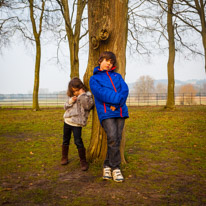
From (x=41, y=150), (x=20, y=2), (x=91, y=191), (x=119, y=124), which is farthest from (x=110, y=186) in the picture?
(x=20, y=2)

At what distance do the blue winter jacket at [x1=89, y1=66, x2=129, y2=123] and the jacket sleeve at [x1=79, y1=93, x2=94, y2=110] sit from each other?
483mm

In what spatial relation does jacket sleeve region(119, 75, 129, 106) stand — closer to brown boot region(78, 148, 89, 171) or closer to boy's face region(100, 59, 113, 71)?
boy's face region(100, 59, 113, 71)

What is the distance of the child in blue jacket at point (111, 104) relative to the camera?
3.51 metres

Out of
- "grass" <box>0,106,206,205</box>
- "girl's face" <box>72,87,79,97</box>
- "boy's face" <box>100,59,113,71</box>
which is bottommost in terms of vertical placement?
"grass" <box>0,106,206,205</box>

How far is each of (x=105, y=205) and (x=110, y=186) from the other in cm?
59

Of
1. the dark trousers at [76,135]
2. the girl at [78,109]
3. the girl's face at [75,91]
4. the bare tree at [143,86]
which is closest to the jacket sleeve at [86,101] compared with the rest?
the girl at [78,109]

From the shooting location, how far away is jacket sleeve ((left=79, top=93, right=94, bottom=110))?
4.12 metres

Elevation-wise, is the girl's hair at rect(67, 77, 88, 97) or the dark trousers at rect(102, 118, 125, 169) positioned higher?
the girl's hair at rect(67, 77, 88, 97)

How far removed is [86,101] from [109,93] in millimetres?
777

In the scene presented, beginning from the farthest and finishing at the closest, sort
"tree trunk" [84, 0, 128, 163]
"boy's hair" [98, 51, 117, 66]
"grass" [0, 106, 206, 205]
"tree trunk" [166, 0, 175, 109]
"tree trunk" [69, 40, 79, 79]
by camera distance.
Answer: "tree trunk" [166, 0, 175, 109] < "tree trunk" [69, 40, 79, 79] < "tree trunk" [84, 0, 128, 163] < "boy's hair" [98, 51, 117, 66] < "grass" [0, 106, 206, 205]

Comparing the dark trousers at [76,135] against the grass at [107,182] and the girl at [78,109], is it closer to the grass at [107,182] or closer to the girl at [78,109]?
the girl at [78,109]

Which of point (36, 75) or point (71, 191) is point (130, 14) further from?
point (71, 191)

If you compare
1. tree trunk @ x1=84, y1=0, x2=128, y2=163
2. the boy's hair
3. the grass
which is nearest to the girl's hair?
tree trunk @ x1=84, y1=0, x2=128, y2=163

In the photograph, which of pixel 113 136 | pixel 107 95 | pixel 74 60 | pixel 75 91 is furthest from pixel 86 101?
pixel 74 60
